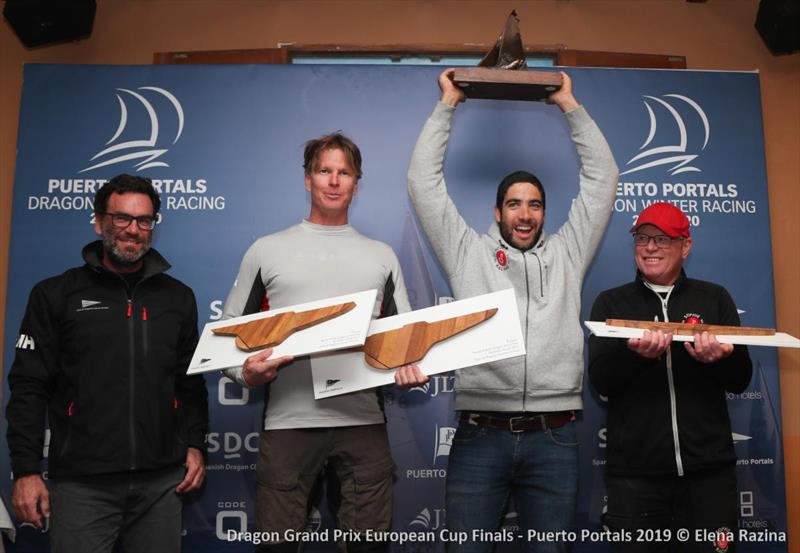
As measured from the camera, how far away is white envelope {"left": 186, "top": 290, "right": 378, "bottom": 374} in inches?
74.6

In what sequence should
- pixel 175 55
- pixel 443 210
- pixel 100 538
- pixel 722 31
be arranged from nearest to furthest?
pixel 100 538 → pixel 443 210 → pixel 175 55 → pixel 722 31

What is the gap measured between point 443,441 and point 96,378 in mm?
1465

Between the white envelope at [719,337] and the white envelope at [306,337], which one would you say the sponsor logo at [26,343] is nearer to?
the white envelope at [306,337]

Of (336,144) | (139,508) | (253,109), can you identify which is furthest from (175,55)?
(139,508)

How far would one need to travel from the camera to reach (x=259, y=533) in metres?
2.05

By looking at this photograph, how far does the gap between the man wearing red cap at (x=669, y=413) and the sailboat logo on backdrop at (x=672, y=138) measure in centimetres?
84

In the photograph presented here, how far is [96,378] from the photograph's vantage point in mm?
2080

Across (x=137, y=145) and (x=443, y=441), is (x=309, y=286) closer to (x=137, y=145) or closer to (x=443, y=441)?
(x=443, y=441)

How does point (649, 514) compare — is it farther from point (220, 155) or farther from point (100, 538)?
point (220, 155)

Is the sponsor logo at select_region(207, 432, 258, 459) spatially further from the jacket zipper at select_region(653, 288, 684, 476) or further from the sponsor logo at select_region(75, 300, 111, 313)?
the jacket zipper at select_region(653, 288, 684, 476)

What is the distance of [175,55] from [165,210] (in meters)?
0.86

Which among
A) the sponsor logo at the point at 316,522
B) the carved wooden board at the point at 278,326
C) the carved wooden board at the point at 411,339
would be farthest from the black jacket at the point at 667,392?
the sponsor logo at the point at 316,522

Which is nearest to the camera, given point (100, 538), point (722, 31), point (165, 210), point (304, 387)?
point (100, 538)

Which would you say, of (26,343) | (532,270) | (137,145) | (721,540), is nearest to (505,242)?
Answer: (532,270)
